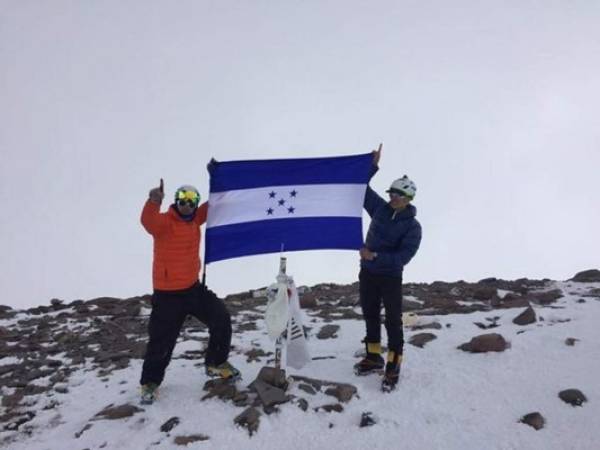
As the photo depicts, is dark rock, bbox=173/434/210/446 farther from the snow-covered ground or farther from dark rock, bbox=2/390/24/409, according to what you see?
dark rock, bbox=2/390/24/409

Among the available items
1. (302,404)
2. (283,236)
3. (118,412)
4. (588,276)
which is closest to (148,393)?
(118,412)

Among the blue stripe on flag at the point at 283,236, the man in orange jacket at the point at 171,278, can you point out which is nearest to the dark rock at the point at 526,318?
the blue stripe on flag at the point at 283,236

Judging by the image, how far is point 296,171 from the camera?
762 cm

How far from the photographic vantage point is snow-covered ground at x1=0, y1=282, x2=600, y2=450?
5.73 m

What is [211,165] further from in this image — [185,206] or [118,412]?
[118,412]

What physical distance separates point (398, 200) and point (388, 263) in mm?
926

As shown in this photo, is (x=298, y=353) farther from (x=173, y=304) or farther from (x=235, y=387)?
(x=173, y=304)

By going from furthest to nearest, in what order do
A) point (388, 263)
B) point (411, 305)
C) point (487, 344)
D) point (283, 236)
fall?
point (411, 305) < point (487, 344) < point (283, 236) < point (388, 263)

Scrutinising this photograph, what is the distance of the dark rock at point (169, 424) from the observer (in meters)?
6.07

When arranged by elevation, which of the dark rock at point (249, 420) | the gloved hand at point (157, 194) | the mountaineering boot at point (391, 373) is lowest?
the dark rock at point (249, 420)

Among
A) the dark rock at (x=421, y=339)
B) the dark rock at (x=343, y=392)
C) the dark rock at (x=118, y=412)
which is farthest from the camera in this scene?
the dark rock at (x=421, y=339)

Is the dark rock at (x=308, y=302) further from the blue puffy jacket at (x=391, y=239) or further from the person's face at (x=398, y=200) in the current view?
the person's face at (x=398, y=200)

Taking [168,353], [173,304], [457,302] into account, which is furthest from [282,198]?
[457,302]

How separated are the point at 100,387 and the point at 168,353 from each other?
165 cm
